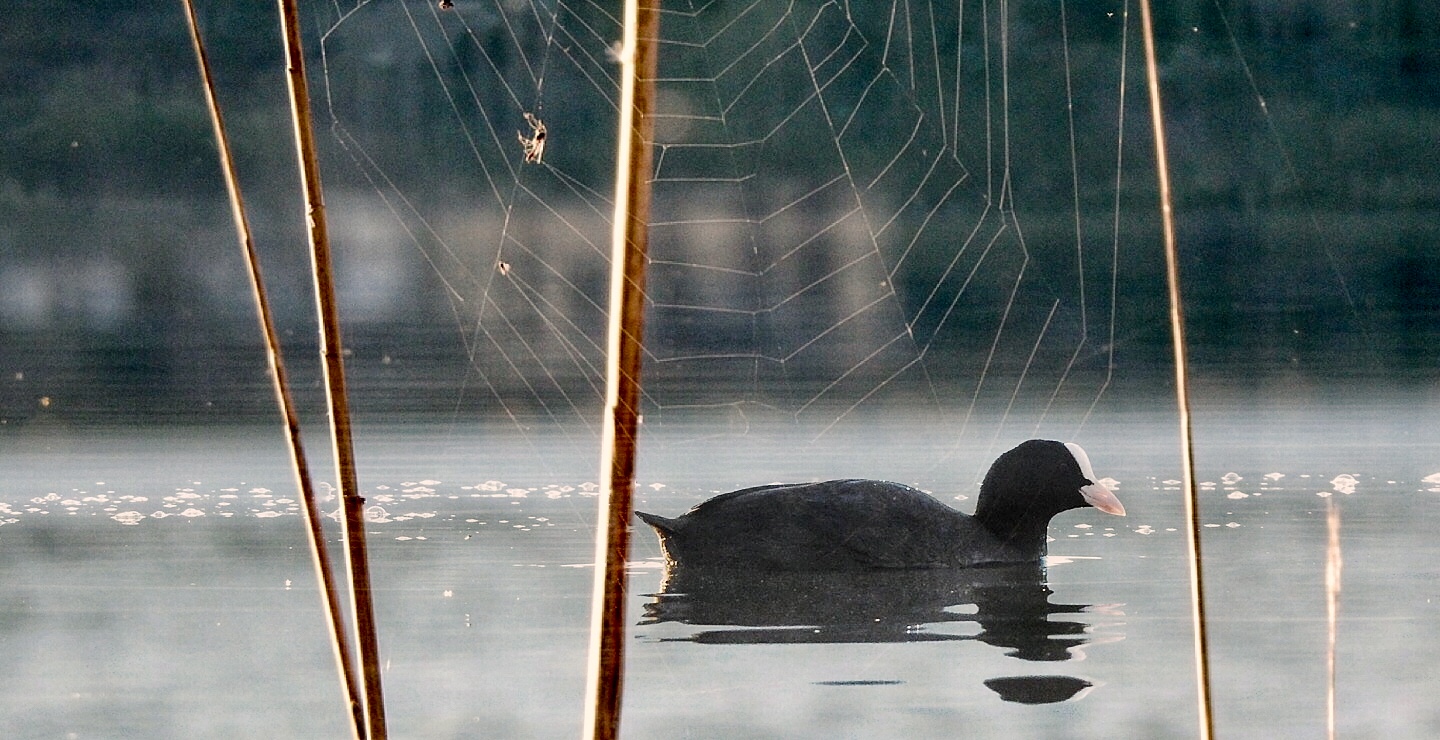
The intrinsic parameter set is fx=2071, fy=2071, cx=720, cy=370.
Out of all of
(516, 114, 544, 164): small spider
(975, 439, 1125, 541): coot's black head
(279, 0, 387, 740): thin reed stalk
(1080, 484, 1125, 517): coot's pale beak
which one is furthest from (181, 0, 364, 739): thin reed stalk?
(1080, 484, 1125, 517): coot's pale beak

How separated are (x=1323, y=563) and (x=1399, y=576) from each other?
0.43 m

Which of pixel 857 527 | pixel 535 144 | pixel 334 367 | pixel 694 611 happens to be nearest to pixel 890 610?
pixel 694 611

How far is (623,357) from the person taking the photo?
1506mm

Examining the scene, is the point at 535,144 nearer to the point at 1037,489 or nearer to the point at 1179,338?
the point at 1179,338

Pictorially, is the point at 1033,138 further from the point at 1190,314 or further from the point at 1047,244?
the point at 1190,314

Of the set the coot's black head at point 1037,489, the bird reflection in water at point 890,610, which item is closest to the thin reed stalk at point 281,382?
the bird reflection in water at point 890,610

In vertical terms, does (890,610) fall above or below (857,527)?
below

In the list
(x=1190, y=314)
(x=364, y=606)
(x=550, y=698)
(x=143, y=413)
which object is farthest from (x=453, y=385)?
(x=364, y=606)

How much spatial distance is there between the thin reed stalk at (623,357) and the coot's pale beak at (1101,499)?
314 inches

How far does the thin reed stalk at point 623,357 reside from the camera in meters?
1.49

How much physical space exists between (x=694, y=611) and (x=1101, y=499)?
2.51 m

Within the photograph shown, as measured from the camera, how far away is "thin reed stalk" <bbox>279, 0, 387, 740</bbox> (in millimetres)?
1691

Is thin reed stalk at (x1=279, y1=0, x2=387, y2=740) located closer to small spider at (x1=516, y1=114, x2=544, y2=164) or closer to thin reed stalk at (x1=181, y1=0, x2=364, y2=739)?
thin reed stalk at (x1=181, y1=0, x2=364, y2=739)

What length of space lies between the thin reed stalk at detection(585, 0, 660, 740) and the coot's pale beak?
26.2 feet
